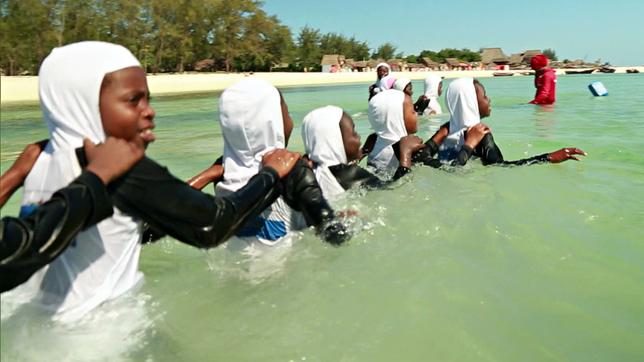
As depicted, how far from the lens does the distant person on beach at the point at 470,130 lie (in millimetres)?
5379

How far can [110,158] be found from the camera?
59.9 inches

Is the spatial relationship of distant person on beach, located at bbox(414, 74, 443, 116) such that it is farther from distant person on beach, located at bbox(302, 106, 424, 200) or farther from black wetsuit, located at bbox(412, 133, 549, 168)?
distant person on beach, located at bbox(302, 106, 424, 200)

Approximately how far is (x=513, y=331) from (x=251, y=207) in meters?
1.51

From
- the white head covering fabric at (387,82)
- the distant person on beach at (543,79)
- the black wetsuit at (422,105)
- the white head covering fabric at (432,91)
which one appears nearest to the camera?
the white head covering fabric at (387,82)

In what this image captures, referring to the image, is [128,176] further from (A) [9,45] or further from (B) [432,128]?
(A) [9,45]

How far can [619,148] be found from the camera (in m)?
7.89

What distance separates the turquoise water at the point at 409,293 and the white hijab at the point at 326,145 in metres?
0.17

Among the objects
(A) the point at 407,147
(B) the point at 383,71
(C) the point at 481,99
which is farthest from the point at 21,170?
(B) the point at 383,71

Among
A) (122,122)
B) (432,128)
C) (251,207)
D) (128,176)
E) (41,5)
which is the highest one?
(41,5)

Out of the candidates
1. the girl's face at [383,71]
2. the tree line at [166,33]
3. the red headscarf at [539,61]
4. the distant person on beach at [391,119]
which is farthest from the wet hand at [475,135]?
the tree line at [166,33]

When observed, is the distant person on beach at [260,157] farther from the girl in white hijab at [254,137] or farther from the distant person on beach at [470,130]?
the distant person on beach at [470,130]

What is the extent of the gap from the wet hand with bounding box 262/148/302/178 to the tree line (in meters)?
39.6

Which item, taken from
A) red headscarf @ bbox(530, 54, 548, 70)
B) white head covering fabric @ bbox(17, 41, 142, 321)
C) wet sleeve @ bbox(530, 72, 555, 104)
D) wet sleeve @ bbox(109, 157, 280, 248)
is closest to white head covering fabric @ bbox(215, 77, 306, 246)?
wet sleeve @ bbox(109, 157, 280, 248)


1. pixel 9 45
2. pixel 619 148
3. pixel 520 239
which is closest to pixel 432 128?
pixel 619 148
